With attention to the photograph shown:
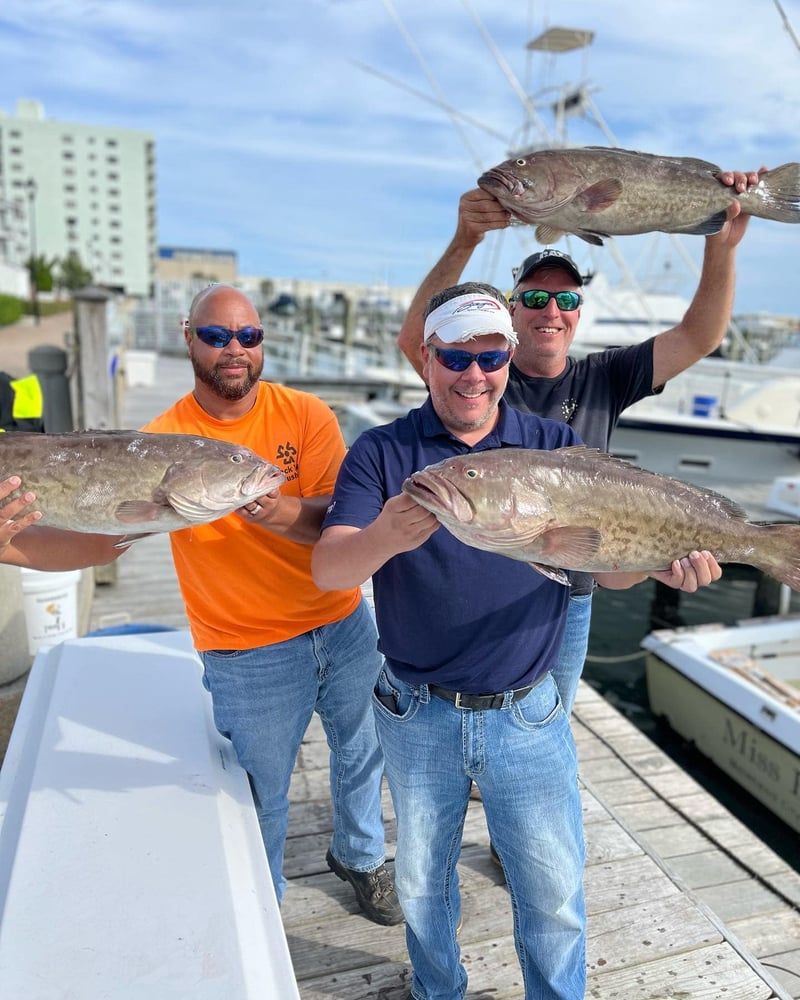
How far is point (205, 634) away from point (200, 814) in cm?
68

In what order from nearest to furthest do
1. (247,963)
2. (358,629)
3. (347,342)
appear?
(247,963) → (358,629) → (347,342)

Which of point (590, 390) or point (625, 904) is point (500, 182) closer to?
point (590, 390)

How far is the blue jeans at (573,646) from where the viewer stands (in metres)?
3.14

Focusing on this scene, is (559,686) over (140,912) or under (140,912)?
over

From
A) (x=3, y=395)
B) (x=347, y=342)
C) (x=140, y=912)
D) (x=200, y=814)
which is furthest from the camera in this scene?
(x=347, y=342)

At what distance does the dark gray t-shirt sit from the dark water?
6.27 metres

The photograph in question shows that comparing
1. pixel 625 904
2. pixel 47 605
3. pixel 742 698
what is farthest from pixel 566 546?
pixel 742 698

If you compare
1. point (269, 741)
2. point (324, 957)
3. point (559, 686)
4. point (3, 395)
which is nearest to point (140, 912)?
point (269, 741)

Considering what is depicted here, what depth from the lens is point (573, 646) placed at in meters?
3.17

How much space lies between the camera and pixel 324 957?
3.10m

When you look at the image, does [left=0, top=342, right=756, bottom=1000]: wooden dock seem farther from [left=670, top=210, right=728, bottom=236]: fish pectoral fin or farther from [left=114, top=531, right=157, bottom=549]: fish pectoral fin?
[left=670, top=210, right=728, bottom=236]: fish pectoral fin

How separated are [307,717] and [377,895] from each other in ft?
3.07

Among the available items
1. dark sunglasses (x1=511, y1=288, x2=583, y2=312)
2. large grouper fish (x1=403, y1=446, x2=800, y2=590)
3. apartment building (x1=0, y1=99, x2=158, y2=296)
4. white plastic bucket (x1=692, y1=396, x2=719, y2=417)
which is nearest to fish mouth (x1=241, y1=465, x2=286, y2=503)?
large grouper fish (x1=403, y1=446, x2=800, y2=590)

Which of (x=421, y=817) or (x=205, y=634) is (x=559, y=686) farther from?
(x=205, y=634)
